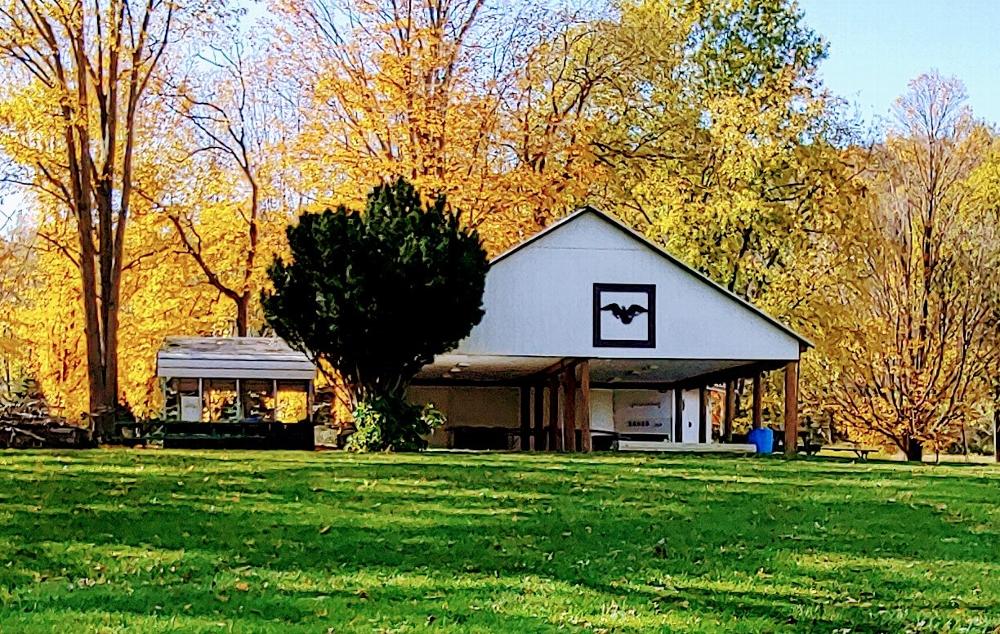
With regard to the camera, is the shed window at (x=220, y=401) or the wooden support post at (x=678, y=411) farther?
the wooden support post at (x=678, y=411)

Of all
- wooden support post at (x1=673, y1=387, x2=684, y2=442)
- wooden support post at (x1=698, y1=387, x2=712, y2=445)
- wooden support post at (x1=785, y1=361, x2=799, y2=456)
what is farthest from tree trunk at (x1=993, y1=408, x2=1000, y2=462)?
wooden support post at (x1=785, y1=361, x2=799, y2=456)

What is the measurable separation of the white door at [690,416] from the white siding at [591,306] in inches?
397

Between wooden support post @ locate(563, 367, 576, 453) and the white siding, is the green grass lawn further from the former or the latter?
wooden support post @ locate(563, 367, 576, 453)

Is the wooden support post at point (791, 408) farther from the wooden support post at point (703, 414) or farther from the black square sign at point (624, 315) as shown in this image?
the wooden support post at point (703, 414)

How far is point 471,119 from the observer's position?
34.4 metres

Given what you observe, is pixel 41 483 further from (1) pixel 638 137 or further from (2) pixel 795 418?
(1) pixel 638 137

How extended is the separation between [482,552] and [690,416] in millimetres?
29821

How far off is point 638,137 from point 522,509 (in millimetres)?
26492

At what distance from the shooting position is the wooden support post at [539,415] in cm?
3747

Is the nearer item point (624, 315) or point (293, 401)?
point (624, 315)

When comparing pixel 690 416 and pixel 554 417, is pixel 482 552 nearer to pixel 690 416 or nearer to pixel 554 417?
pixel 554 417

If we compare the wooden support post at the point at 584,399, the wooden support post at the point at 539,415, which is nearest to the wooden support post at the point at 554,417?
the wooden support post at the point at 539,415

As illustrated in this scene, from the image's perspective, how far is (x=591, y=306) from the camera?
29.5 meters

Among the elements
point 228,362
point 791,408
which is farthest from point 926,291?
point 228,362
